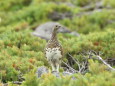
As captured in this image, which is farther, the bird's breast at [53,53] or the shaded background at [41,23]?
Answer: the shaded background at [41,23]

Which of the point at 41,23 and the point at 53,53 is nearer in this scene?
the point at 53,53

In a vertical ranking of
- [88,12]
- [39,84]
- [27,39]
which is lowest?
[39,84]

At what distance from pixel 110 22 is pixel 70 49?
13.2m

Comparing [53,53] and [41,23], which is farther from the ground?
[41,23]

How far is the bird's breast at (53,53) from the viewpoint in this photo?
8.94 m

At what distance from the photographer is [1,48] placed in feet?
36.9

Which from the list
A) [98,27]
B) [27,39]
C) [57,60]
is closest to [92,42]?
[27,39]

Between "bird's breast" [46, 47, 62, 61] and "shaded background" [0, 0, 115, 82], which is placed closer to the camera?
"bird's breast" [46, 47, 62, 61]

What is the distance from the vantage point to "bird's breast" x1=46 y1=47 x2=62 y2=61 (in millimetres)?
8938

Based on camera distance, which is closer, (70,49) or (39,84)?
(39,84)

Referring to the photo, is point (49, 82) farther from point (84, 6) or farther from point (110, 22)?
point (84, 6)

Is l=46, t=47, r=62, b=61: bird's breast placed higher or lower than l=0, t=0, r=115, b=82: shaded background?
lower

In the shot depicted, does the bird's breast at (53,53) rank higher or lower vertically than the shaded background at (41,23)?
lower

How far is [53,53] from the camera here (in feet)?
29.4
